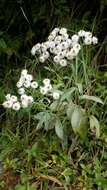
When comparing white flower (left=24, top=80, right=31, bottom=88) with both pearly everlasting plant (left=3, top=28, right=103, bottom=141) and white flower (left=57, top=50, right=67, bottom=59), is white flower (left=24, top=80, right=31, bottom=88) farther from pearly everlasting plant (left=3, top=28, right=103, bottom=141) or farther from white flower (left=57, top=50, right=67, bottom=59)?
white flower (left=57, top=50, right=67, bottom=59)

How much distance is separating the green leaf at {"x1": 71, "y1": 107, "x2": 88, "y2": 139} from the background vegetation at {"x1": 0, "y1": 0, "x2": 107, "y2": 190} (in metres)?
0.19

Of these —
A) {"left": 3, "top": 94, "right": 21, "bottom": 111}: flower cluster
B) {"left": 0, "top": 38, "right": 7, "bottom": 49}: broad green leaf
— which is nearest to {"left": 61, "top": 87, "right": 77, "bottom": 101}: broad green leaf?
{"left": 3, "top": 94, "right": 21, "bottom": 111}: flower cluster

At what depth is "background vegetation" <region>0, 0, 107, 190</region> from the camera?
2.92 metres

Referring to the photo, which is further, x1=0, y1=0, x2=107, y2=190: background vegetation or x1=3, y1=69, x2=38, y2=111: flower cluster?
x1=0, y1=0, x2=107, y2=190: background vegetation

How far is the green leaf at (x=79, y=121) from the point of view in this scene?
2.74 m

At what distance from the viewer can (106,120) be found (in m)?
3.13

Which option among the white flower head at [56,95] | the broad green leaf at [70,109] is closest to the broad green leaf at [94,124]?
the broad green leaf at [70,109]

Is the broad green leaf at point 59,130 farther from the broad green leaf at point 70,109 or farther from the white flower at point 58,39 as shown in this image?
the white flower at point 58,39

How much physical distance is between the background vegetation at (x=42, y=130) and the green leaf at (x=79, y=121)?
0.19m

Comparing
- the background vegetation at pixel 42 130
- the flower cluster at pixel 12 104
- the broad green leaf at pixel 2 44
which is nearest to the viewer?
the flower cluster at pixel 12 104

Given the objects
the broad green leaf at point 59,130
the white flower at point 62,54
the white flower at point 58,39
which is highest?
the white flower at point 58,39

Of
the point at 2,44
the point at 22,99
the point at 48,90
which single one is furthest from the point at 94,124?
the point at 2,44

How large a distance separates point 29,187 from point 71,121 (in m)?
0.48

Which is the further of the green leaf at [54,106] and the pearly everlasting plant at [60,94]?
the green leaf at [54,106]
